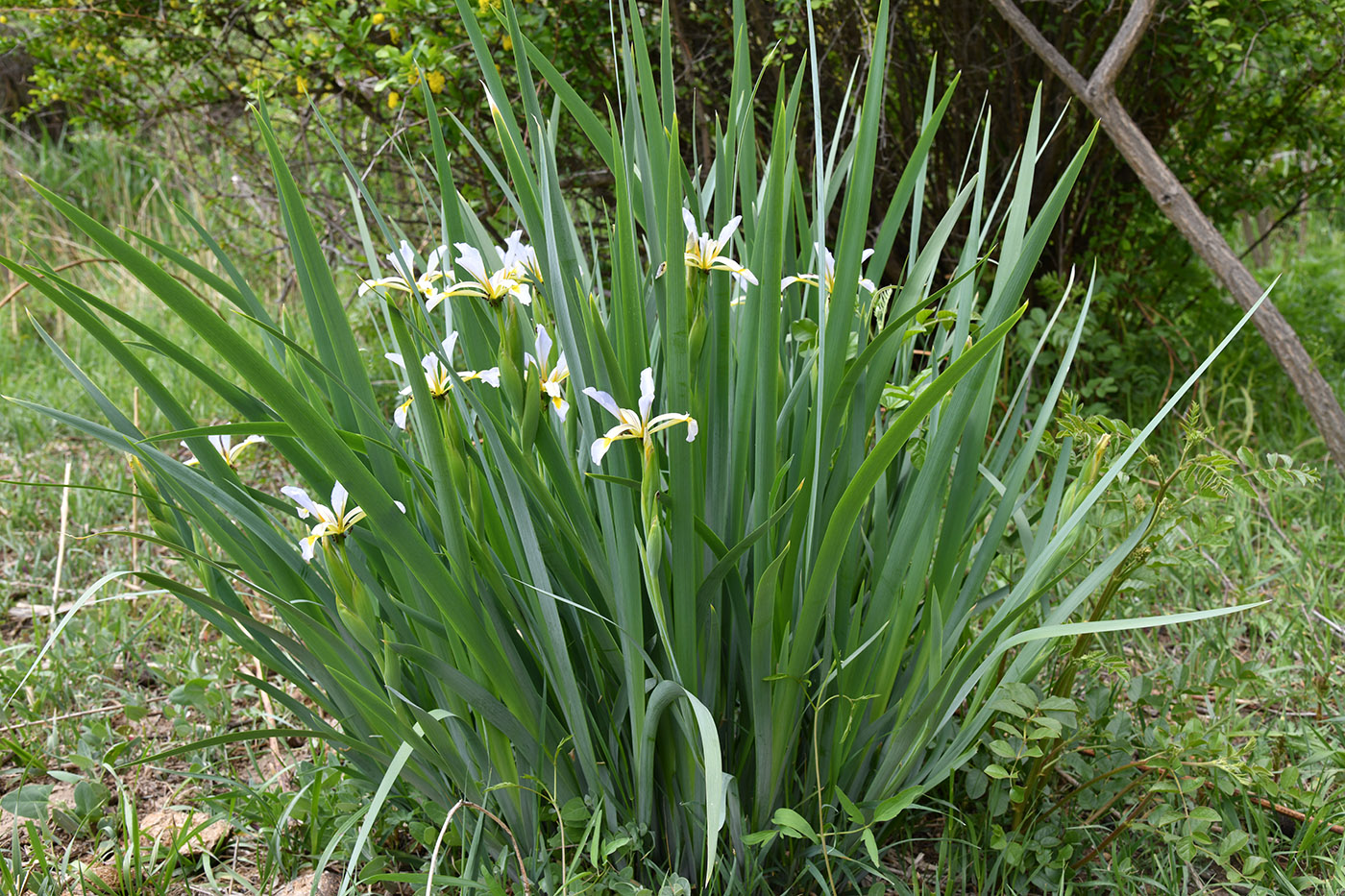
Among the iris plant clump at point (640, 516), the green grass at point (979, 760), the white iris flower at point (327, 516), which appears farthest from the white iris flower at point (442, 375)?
the green grass at point (979, 760)

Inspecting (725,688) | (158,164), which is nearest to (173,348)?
(725,688)

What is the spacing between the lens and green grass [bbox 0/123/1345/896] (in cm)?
109

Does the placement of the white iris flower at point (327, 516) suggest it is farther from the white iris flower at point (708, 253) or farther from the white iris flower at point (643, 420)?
the white iris flower at point (708, 253)

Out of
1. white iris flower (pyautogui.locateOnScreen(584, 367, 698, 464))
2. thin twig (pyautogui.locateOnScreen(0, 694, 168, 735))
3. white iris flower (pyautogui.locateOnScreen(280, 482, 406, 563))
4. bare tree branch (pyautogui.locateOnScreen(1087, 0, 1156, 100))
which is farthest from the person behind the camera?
bare tree branch (pyautogui.locateOnScreen(1087, 0, 1156, 100))

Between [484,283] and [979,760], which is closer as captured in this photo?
[484,283]

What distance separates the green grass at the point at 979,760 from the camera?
3.57 ft

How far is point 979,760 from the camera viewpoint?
1.14 m

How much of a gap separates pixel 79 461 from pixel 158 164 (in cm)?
320

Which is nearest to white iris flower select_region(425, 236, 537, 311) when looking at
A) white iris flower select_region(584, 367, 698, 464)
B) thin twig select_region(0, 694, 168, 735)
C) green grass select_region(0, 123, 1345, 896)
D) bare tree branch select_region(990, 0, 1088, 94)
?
white iris flower select_region(584, 367, 698, 464)

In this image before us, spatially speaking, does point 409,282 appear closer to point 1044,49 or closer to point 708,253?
point 708,253

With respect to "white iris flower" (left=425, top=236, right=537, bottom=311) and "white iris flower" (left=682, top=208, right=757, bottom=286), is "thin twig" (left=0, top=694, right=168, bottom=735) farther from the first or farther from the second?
"white iris flower" (left=682, top=208, right=757, bottom=286)

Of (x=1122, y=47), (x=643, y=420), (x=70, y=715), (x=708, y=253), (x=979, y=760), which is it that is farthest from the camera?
(x=1122, y=47)

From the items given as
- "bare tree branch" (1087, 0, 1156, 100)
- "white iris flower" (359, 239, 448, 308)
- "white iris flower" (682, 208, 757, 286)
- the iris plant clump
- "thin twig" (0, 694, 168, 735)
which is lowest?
"thin twig" (0, 694, 168, 735)

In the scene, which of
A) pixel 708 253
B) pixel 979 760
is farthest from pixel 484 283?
pixel 979 760
